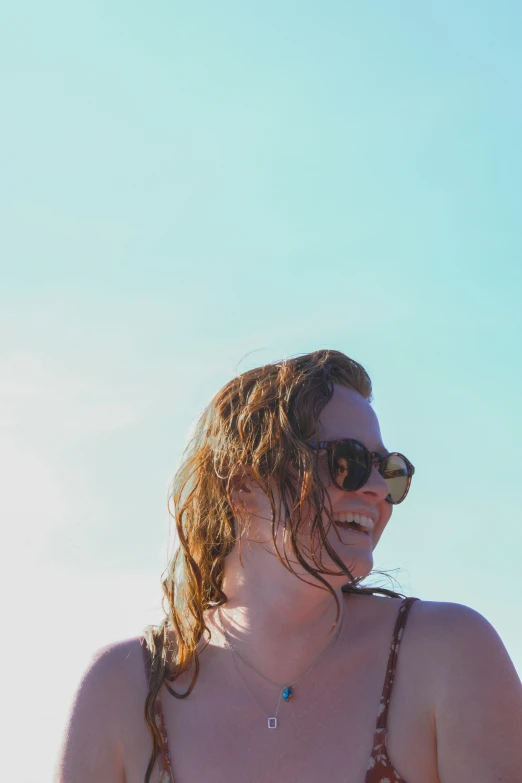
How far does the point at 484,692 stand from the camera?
11.0 feet

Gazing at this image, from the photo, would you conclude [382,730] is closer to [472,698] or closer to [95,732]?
[472,698]

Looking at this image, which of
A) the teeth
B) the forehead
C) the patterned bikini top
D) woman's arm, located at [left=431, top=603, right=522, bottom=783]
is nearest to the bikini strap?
the patterned bikini top

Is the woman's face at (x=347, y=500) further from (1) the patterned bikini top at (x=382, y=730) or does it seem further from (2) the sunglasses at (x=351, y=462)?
(1) the patterned bikini top at (x=382, y=730)

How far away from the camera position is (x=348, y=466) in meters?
3.70

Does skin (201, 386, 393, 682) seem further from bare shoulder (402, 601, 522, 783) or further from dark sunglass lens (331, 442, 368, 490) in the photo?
bare shoulder (402, 601, 522, 783)

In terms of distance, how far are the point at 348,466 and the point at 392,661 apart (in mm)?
727

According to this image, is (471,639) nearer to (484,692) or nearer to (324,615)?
(484,692)

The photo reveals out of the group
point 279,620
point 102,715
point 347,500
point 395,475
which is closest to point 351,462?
point 347,500

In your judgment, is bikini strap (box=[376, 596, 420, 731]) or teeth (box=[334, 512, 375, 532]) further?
teeth (box=[334, 512, 375, 532])

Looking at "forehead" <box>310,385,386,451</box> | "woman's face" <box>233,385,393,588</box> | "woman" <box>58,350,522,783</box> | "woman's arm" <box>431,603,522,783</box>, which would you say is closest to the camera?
"woman's arm" <box>431,603,522,783</box>

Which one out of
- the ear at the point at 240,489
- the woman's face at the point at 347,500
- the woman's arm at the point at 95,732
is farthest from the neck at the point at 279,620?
the woman's arm at the point at 95,732

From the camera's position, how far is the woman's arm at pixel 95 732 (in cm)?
366

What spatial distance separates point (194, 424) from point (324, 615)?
3.22 ft

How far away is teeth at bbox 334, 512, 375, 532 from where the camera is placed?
3666 millimetres
